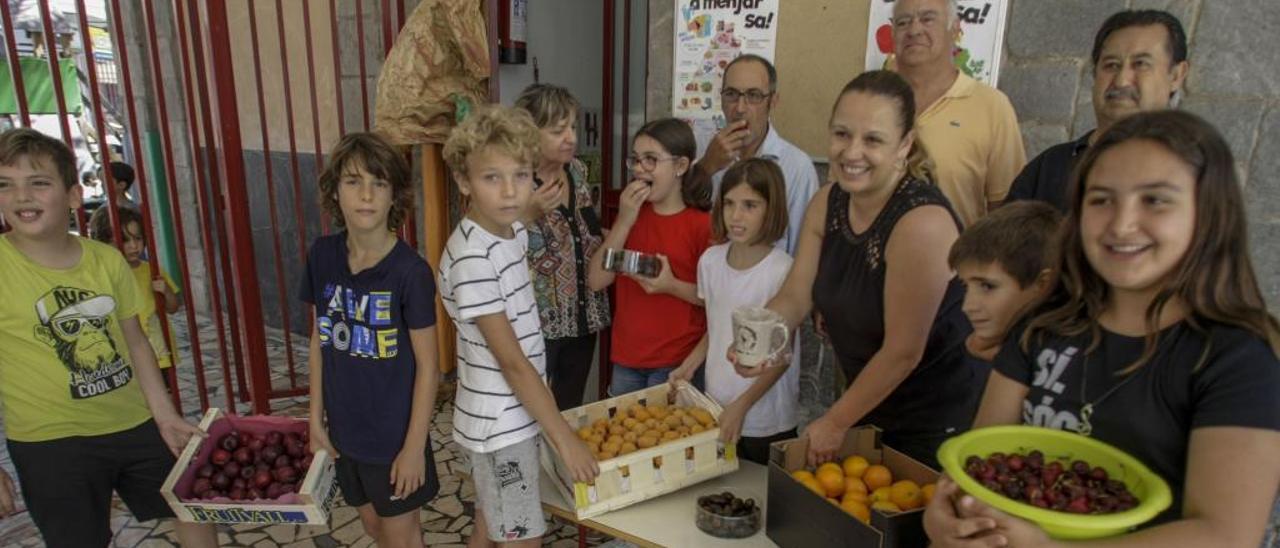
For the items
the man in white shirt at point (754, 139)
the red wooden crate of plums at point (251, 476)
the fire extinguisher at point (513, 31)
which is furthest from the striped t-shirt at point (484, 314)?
the fire extinguisher at point (513, 31)

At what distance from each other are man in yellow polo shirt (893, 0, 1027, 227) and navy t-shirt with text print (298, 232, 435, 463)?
5.59 feet

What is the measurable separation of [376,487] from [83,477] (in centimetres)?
82

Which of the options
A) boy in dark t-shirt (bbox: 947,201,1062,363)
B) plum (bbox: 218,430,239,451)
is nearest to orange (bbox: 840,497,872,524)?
boy in dark t-shirt (bbox: 947,201,1062,363)

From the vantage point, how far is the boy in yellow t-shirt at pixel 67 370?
73.4 inches

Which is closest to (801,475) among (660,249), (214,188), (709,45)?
(660,249)

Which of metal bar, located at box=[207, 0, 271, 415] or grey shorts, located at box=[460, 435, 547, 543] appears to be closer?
grey shorts, located at box=[460, 435, 547, 543]

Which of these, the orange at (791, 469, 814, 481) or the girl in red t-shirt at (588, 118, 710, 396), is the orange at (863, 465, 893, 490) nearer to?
the orange at (791, 469, 814, 481)

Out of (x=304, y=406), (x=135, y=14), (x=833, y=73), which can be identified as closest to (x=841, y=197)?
(x=833, y=73)

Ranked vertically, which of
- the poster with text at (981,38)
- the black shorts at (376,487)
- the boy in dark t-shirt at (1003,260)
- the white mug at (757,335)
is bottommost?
the black shorts at (376,487)

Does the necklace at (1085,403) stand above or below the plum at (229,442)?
above

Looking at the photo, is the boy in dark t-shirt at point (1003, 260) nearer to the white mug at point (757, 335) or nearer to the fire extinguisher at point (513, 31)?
the white mug at point (757, 335)

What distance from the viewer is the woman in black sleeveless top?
1523 millimetres

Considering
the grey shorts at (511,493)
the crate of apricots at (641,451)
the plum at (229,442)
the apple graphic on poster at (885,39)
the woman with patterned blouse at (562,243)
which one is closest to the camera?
the crate of apricots at (641,451)

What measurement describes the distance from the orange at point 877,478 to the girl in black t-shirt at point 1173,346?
1.23 ft
